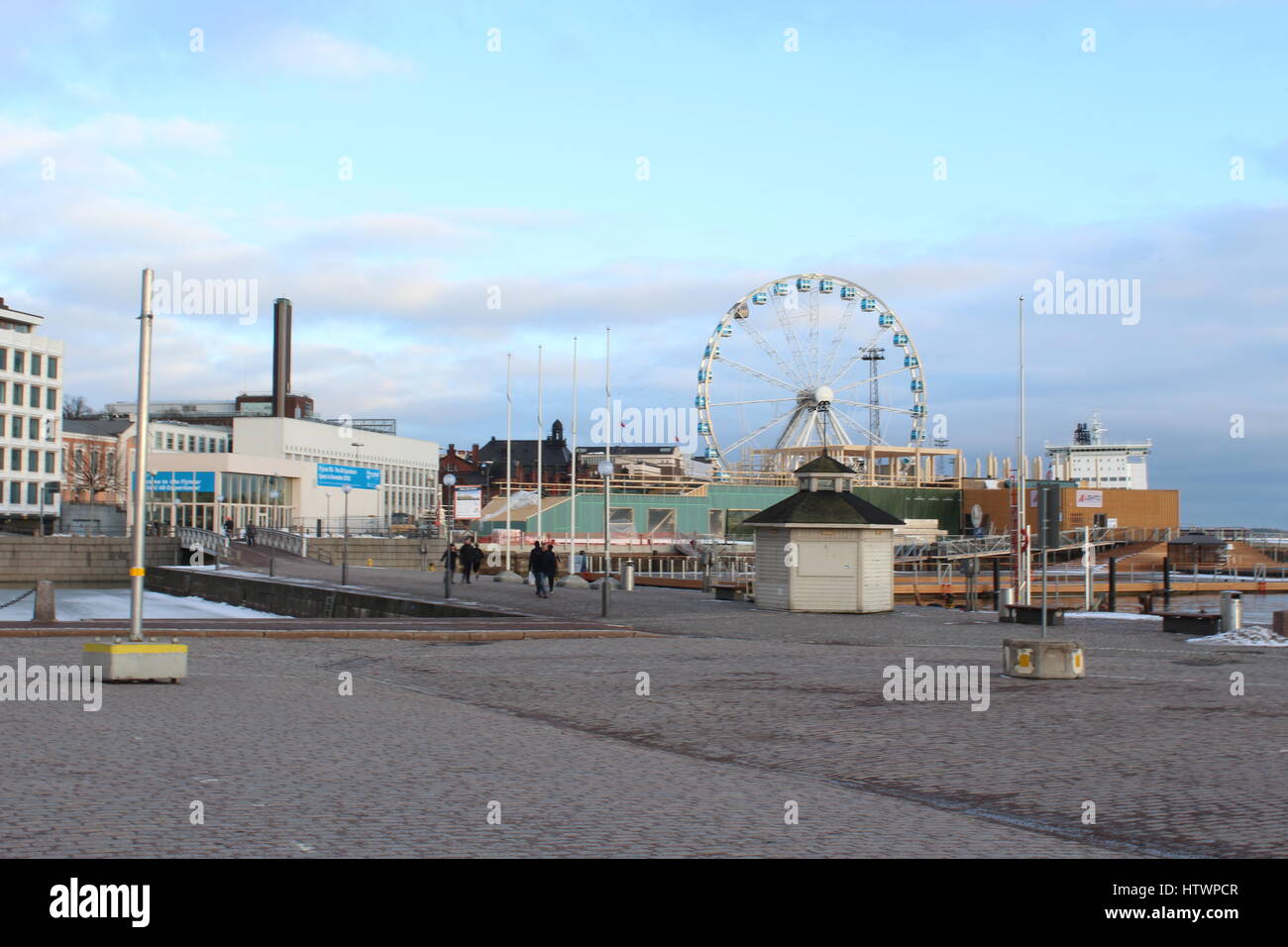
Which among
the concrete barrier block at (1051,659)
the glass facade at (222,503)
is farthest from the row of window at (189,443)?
Result: the concrete barrier block at (1051,659)

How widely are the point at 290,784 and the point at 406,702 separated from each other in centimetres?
606

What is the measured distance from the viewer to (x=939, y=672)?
18781mm

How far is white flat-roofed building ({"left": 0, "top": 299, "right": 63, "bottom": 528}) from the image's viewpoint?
93812mm

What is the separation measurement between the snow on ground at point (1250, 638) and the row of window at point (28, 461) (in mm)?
87139

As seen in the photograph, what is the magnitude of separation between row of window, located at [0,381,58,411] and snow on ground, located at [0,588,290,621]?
39.2 metres

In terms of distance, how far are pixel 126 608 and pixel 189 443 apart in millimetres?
67488

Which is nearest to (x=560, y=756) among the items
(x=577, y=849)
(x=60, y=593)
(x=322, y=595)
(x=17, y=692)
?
(x=577, y=849)

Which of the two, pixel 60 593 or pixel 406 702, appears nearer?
pixel 406 702

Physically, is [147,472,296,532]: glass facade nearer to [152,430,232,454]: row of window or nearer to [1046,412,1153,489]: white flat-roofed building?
[152,430,232,454]: row of window

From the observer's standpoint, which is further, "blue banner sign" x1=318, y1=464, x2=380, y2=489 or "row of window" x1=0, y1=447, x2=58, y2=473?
"row of window" x1=0, y1=447, x2=58, y2=473

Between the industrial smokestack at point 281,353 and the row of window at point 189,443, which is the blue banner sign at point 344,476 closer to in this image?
the row of window at point 189,443

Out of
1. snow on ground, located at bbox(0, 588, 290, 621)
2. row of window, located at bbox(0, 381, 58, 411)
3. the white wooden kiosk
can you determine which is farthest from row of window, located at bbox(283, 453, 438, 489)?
the white wooden kiosk

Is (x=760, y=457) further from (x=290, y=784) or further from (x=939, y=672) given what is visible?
(x=290, y=784)
